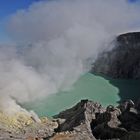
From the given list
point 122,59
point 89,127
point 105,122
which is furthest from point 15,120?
point 122,59

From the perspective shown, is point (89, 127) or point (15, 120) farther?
point (15, 120)

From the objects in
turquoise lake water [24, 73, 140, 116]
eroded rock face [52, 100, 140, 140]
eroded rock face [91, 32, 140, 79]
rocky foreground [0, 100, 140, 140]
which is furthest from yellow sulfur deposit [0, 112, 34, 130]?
eroded rock face [91, 32, 140, 79]

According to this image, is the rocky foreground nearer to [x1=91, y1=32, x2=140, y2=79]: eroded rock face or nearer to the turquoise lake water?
the turquoise lake water

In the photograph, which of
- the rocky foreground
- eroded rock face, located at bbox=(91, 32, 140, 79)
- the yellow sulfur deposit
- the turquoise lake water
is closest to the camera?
the rocky foreground

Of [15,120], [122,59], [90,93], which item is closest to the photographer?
[15,120]

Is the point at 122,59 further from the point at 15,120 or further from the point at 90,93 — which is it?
the point at 15,120

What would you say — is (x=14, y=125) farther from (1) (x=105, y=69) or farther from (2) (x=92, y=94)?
(1) (x=105, y=69)

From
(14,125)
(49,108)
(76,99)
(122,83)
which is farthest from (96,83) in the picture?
(14,125)
